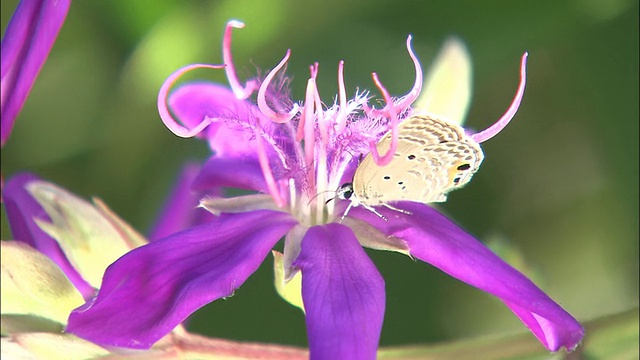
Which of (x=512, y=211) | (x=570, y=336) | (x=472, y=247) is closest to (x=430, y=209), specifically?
(x=472, y=247)

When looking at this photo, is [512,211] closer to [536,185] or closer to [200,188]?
[536,185]

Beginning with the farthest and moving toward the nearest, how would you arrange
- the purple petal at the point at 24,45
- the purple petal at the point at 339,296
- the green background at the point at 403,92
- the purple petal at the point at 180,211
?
the green background at the point at 403,92
the purple petal at the point at 180,211
the purple petal at the point at 24,45
the purple petal at the point at 339,296

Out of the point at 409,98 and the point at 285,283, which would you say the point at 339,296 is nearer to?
the point at 285,283

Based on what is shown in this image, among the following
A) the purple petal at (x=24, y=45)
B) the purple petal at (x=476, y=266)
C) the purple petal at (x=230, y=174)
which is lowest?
the purple petal at (x=476, y=266)

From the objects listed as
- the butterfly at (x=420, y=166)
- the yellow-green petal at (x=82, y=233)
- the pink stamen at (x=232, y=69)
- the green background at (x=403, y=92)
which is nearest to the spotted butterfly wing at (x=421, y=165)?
the butterfly at (x=420, y=166)

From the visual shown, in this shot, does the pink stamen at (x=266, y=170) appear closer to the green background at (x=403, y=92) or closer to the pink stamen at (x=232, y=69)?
the pink stamen at (x=232, y=69)

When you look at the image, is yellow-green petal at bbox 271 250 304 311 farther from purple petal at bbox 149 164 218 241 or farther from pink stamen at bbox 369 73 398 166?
purple petal at bbox 149 164 218 241
